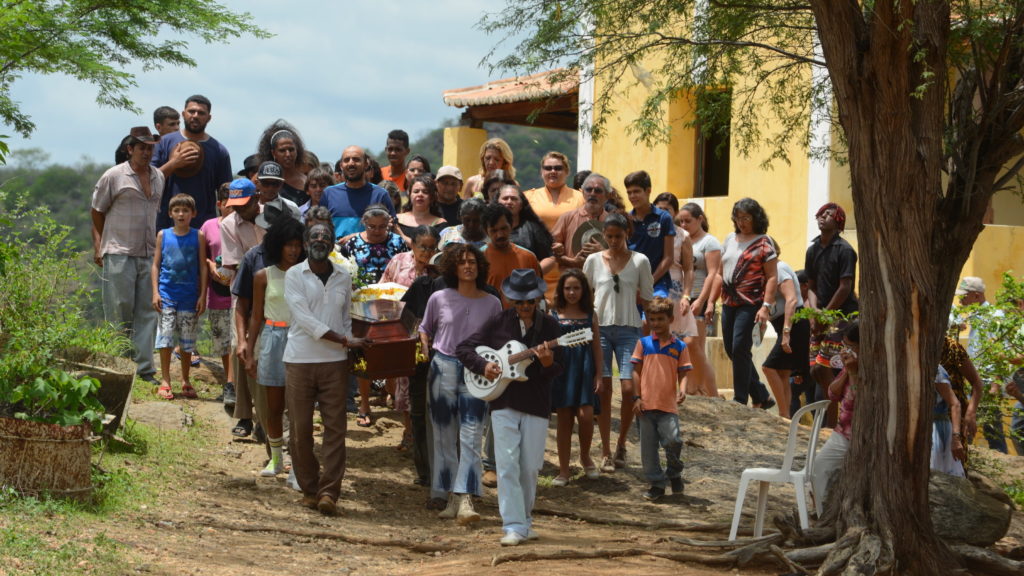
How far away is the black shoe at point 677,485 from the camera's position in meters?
10.2

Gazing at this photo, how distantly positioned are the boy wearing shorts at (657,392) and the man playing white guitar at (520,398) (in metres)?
1.61

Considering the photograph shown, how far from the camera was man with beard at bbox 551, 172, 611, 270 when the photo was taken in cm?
1085

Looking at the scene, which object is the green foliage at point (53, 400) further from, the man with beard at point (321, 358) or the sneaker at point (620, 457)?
the sneaker at point (620, 457)

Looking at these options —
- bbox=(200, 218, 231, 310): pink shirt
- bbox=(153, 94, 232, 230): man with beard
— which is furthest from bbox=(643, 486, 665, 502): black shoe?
bbox=(153, 94, 232, 230): man with beard

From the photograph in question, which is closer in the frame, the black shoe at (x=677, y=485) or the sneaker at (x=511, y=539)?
the sneaker at (x=511, y=539)

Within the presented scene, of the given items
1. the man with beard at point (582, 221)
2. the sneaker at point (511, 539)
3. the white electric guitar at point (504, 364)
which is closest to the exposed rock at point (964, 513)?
the white electric guitar at point (504, 364)

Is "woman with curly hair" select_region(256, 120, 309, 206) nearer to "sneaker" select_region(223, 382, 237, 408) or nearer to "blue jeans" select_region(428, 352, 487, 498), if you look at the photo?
"sneaker" select_region(223, 382, 237, 408)

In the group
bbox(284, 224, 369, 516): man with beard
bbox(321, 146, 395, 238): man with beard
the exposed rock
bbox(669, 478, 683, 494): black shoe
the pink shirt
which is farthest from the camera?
the pink shirt

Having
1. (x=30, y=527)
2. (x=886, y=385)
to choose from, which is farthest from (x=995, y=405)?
(x=30, y=527)

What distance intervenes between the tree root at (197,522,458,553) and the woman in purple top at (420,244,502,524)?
27.6 inches

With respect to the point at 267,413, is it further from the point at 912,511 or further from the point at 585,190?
the point at 912,511

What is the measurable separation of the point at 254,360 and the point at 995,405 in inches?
238

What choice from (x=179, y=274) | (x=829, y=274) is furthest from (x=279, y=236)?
(x=829, y=274)

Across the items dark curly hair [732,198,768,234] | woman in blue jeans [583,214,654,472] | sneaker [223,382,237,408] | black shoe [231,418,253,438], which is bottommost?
black shoe [231,418,253,438]
